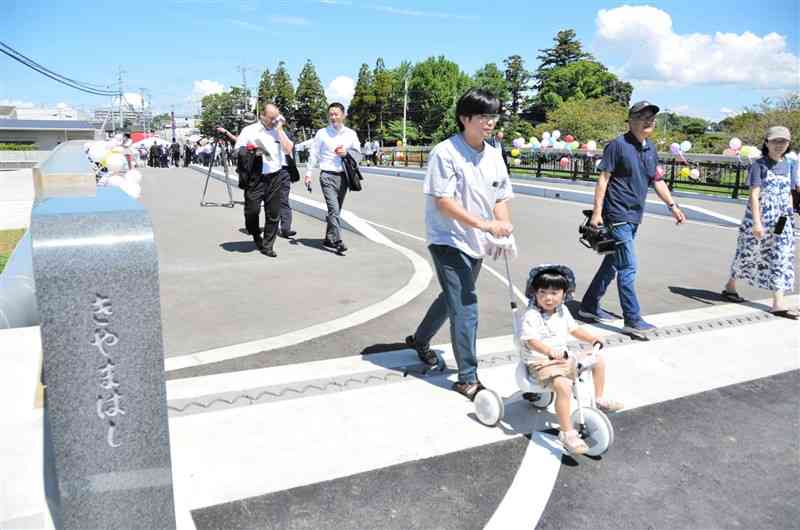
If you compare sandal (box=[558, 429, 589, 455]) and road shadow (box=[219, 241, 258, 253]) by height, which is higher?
road shadow (box=[219, 241, 258, 253])

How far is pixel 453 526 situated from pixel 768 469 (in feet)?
6.12

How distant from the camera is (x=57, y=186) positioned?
3088 mm

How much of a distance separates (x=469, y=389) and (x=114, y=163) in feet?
15.8

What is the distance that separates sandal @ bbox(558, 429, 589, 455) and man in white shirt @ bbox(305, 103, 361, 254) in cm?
579

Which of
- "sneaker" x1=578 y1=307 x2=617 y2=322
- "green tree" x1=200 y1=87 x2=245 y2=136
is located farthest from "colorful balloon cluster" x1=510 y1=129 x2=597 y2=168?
"green tree" x1=200 y1=87 x2=245 y2=136

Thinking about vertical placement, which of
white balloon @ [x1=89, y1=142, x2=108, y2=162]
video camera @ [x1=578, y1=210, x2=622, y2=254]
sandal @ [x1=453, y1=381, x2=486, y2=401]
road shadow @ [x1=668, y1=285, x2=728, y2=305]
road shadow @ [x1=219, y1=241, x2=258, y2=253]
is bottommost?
sandal @ [x1=453, y1=381, x2=486, y2=401]

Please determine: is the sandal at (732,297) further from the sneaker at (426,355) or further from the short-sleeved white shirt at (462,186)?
the short-sleeved white shirt at (462,186)

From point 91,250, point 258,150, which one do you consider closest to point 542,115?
point 258,150

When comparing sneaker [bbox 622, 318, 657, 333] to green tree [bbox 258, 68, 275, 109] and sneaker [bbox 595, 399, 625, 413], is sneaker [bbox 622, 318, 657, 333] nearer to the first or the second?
sneaker [bbox 595, 399, 625, 413]

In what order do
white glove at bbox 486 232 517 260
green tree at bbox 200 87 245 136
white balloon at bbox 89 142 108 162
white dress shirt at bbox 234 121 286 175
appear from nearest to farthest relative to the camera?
white glove at bbox 486 232 517 260 → white balloon at bbox 89 142 108 162 → white dress shirt at bbox 234 121 286 175 → green tree at bbox 200 87 245 136

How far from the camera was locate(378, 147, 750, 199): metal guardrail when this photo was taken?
1889 cm

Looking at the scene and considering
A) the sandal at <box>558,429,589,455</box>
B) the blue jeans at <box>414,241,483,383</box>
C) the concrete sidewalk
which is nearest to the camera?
the concrete sidewalk

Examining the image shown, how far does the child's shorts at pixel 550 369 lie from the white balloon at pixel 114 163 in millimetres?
5117

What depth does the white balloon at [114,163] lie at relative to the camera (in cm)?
680
